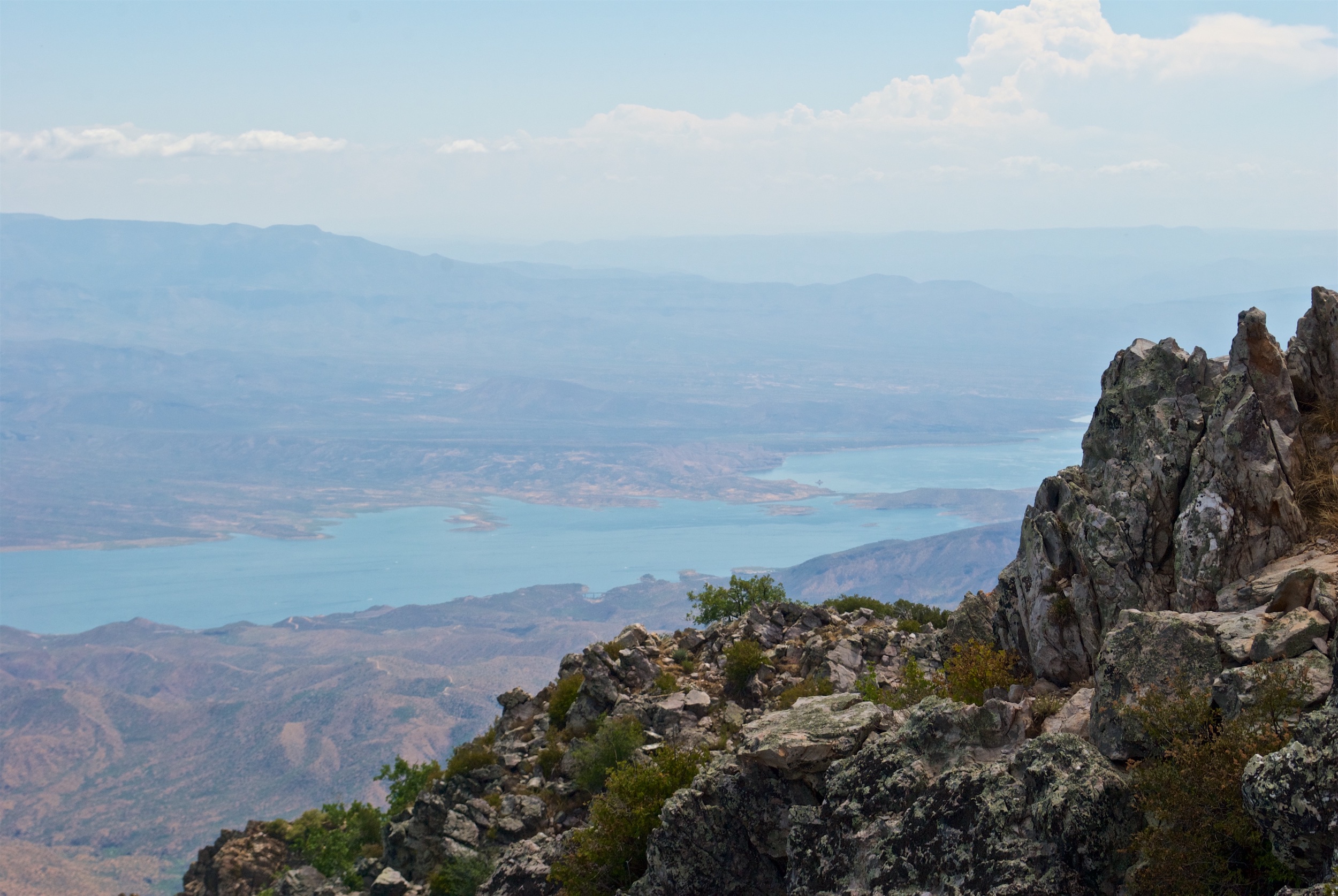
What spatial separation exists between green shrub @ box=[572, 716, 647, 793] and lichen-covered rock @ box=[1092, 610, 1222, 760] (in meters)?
15.1

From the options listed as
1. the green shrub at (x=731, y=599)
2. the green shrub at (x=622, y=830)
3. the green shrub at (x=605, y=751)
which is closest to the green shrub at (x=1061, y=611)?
the green shrub at (x=622, y=830)

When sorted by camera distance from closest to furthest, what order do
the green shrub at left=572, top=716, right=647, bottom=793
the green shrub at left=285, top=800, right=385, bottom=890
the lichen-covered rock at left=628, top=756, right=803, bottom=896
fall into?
the lichen-covered rock at left=628, top=756, right=803, bottom=896 < the green shrub at left=572, top=716, right=647, bottom=793 < the green shrub at left=285, top=800, right=385, bottom=890

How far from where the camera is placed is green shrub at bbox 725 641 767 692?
31125mm

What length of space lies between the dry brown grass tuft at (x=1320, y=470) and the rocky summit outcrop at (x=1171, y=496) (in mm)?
150

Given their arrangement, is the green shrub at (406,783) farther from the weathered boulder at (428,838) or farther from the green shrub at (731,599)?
the green shrub at (731,599)

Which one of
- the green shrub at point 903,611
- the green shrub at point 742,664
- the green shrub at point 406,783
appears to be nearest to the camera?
the green shrub at point 742,664

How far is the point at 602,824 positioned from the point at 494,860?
7600mm

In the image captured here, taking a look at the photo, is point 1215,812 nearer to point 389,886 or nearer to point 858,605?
point 389,886

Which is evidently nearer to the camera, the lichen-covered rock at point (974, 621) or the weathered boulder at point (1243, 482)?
the weathered boulder at point (1243, 482)

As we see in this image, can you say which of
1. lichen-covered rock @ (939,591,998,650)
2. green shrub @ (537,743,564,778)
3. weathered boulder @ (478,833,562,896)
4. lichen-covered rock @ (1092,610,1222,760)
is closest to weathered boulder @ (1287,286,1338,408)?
lichen-covered rock @ (1092,610,1222,760)

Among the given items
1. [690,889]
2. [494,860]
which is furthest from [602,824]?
[494,860]

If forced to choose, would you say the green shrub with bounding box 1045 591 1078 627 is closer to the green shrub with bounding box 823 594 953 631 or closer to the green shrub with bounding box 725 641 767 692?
the green shrub with bounding box 725 641 767 692

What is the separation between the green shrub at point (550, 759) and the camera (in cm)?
3078

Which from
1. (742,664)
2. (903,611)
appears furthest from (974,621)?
(903,611)
